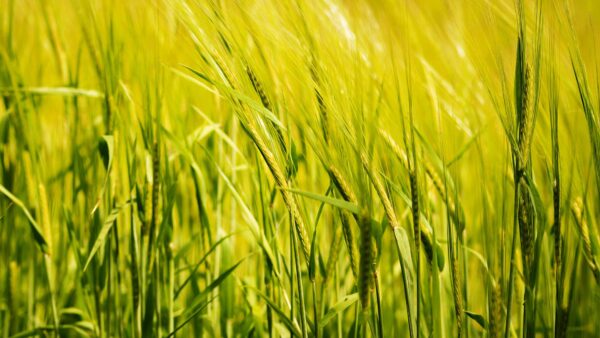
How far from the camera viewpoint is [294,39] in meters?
0.69

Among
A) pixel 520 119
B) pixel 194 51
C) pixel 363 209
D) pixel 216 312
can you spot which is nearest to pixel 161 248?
pixel 216 312

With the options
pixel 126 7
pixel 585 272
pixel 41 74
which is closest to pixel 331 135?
pixel 126 7

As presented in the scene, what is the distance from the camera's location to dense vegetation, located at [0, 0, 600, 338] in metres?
0.62

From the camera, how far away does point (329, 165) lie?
62cm

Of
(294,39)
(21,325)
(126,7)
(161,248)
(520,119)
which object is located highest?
(126,7)

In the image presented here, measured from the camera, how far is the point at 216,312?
3.30ft

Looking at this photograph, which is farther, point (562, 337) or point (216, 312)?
point (216, 312)

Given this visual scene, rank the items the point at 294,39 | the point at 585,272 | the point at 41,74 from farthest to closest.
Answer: the point at 41,74 → the point at 585,272 → the point at 294,39

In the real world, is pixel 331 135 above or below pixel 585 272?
above

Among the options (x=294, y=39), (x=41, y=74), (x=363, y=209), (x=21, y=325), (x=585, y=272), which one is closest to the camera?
(x=363, y=209)

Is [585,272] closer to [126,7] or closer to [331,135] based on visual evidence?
[331,135]

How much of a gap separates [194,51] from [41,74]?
730 millimetres

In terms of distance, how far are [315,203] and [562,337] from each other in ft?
1.37

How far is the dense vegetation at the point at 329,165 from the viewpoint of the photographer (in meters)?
0.62
